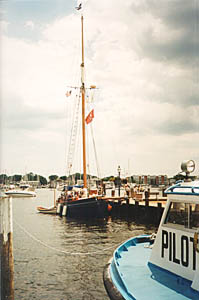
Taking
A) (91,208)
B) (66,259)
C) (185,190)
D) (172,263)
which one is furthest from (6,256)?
(91,208)

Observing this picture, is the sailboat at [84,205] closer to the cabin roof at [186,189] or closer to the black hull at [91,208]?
the black hull at [91,208]

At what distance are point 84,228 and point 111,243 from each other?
5359 millimetres

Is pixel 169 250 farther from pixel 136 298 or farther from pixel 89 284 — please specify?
pixel 89 284

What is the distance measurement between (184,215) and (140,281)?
54.6 inches

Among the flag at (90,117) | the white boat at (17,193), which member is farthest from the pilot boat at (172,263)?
Result: the flag at (90,117)

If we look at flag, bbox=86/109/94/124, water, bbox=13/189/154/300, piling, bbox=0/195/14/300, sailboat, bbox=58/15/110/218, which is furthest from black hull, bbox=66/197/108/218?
piling, bbox=0/195/14/300

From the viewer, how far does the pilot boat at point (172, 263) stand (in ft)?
15.4

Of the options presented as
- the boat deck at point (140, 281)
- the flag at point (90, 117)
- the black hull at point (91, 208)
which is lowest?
the black hull at point (91, 208)

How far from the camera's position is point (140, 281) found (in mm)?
5211

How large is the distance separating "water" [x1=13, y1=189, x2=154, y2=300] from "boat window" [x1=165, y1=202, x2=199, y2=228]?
373cm

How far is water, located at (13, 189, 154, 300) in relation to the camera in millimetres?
8375

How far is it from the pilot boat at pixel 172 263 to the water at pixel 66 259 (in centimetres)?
279

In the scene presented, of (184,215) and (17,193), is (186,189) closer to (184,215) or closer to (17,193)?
(184,215)

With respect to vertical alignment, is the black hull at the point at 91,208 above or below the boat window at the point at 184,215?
below
